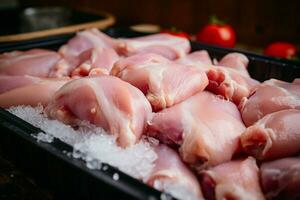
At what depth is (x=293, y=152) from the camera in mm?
877

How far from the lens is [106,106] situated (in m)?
0.95

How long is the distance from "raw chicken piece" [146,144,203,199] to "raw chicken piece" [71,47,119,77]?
1.57ft

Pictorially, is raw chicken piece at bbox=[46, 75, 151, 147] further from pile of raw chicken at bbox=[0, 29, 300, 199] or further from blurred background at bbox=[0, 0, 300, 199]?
blurred background at bbox=[0, 0, 300, 199]

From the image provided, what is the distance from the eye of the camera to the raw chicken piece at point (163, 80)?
101cm

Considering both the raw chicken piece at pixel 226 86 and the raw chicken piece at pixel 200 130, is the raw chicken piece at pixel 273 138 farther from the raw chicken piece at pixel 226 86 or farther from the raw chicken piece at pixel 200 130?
the raw chicken piece at pixel 226 86

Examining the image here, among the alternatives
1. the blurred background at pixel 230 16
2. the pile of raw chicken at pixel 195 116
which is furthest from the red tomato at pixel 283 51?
the pile of raw chicken at pixel 195 116

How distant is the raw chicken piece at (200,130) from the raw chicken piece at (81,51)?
511 mm

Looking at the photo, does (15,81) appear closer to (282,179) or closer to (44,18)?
(282,179)

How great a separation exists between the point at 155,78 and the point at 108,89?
15 centimetres

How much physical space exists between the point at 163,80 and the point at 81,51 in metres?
0.65

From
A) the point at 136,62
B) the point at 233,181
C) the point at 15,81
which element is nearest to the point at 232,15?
the point at 136,62

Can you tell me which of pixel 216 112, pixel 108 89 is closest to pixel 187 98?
pixel 216 112

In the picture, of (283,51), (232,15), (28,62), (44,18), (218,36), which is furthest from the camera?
(232,15)

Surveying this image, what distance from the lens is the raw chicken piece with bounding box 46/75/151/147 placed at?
919mm
